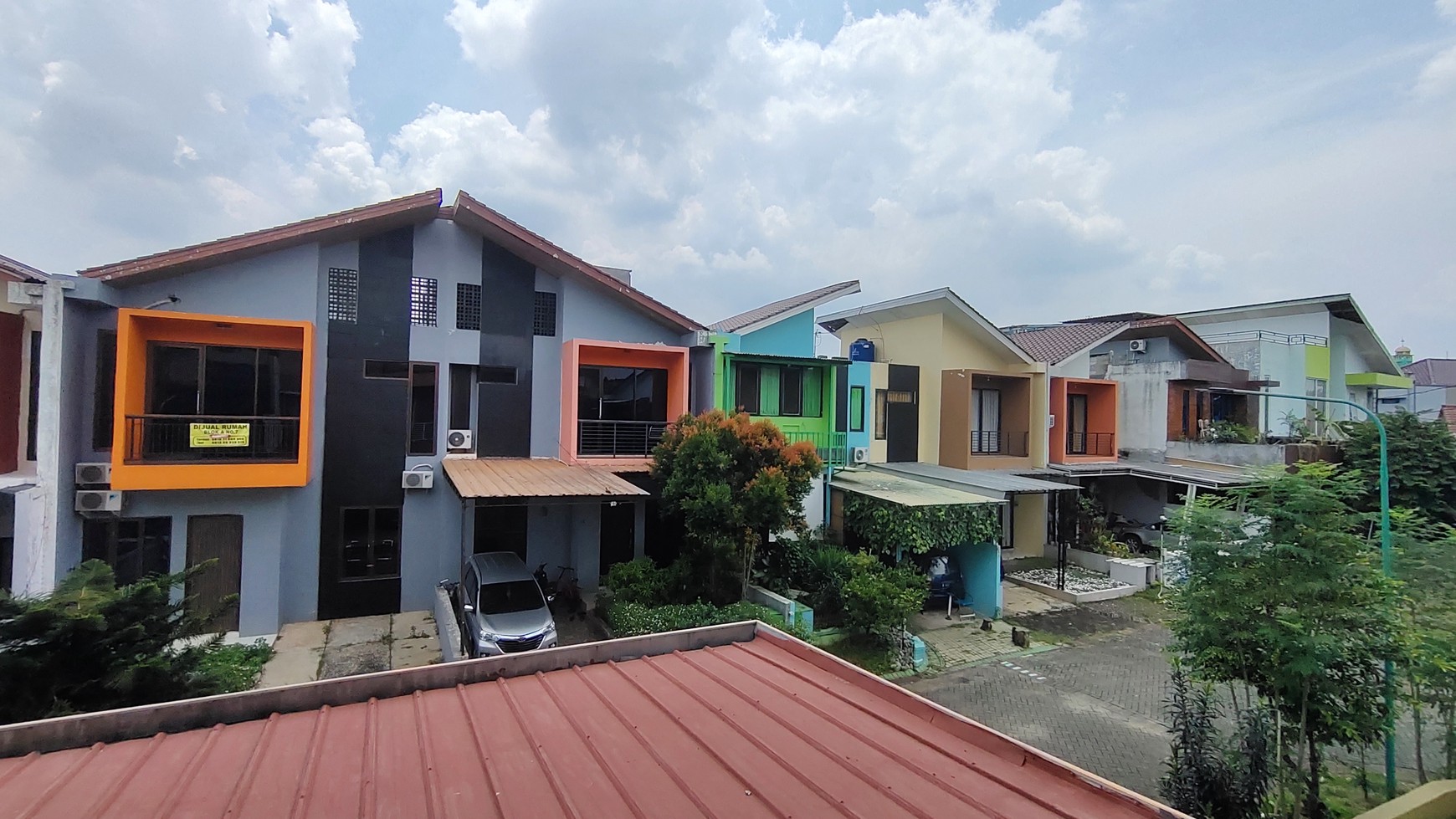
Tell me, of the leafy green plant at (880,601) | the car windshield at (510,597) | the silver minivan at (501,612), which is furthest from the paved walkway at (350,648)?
the leafy green plant at (880,601)

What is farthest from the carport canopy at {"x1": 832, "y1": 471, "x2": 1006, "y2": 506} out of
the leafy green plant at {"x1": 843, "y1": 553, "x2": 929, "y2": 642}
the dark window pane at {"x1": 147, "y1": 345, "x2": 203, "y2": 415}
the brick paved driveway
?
the dark window pane at {"x1": 147, "y1": 345, "x2": 203, "y2": 415}

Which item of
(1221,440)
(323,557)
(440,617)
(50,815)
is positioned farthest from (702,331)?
(1221,440)

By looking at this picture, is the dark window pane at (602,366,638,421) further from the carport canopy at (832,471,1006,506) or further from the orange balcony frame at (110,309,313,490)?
the orange balcony frame at (110,309,313,490)

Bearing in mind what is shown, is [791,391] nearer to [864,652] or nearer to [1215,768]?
[864,652]

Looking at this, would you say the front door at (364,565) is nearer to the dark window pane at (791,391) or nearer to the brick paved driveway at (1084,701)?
the dark window pane at (791,391)

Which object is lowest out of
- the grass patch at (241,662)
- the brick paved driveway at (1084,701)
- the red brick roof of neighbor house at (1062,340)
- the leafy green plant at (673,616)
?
the brick paved driveway at (1084,701)

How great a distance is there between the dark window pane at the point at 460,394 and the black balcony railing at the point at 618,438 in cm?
238

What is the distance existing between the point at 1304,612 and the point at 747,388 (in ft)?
37.9

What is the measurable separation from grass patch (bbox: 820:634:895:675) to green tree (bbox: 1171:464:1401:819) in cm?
526

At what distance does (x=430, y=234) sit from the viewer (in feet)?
45.8

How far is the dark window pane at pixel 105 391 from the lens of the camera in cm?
1144

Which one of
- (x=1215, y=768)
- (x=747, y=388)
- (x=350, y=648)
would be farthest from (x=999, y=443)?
(x=350, y=648)

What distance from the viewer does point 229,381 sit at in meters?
12.5

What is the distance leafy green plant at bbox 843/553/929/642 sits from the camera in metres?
11.8
